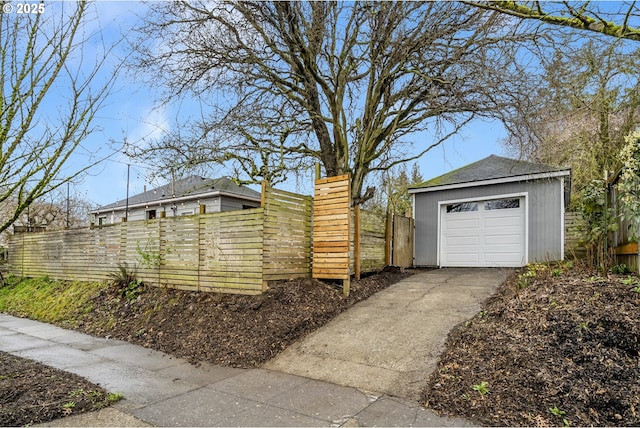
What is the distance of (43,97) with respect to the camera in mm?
3785

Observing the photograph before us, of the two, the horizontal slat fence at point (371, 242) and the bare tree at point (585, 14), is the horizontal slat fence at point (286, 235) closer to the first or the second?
the horizontal slat fence at point (371, 242)

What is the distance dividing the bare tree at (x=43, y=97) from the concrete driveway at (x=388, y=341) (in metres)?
3.53

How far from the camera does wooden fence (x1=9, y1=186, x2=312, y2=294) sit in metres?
6.84

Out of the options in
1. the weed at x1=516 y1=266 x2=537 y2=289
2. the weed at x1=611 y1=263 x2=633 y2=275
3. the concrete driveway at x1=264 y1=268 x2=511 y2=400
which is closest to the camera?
the concrete driveway at x1=264 y1=268 x2=511 y2=400

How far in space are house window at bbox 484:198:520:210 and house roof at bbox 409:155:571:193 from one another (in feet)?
1.90

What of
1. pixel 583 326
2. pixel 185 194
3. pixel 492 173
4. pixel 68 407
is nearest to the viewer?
pixel 68 407

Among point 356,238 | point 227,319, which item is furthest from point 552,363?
point 227,319

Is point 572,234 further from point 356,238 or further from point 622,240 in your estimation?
point 356,238

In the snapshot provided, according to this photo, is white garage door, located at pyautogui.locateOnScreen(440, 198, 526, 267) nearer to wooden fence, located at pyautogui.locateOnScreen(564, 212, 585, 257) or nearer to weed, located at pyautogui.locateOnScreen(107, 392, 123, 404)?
wooden fence, located at pyautogui.locateOnScreen(564, 212, 585, 257)

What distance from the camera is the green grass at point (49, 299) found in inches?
356

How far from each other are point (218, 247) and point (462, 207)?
776 centimetres

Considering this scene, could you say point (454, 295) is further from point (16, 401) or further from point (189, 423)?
point (16, 401)

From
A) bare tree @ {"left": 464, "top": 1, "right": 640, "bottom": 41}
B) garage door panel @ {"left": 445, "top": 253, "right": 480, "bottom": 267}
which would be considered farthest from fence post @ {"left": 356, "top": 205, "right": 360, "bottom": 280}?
garage door panel @ {"left": 445, "top": 253, "right": 480, "bottom": 267}

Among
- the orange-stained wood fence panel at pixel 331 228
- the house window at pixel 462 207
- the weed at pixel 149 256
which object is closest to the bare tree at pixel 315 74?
the orange-stained wood fence panel at pixel 331 228
